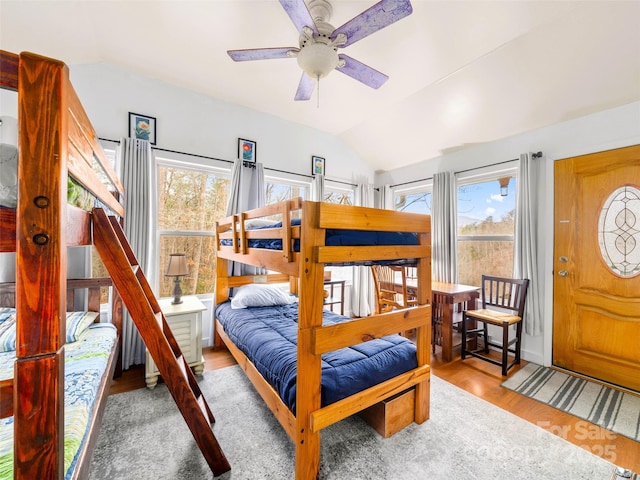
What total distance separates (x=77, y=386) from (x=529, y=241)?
379 centimetres

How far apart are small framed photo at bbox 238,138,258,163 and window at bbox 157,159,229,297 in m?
0.30

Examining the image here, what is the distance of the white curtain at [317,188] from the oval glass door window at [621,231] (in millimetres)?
3008

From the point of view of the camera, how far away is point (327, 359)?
1664 mm

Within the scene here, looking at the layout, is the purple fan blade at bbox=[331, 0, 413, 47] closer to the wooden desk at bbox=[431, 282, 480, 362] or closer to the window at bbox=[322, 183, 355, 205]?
the wooden desk at bbox=[431, 282, 480, 362]

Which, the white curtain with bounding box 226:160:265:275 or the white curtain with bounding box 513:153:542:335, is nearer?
the white curtain with bounding box 513:153:542:335

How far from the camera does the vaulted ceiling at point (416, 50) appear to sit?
6.42 feet

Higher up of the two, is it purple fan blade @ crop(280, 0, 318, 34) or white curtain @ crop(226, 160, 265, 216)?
purple fan blade @ crop(280, 0, 318, 34)

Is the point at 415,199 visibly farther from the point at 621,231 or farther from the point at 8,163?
the point at 8,163

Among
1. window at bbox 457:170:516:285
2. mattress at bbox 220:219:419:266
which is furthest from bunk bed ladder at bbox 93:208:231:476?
window at bbox 457:170:516:285

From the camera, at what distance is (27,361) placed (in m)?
0.64

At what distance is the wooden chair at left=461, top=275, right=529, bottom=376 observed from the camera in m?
2.63

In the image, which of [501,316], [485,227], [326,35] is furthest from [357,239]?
[485,227]

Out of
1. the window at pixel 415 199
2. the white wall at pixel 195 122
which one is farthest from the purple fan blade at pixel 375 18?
the window at pixel 415 199

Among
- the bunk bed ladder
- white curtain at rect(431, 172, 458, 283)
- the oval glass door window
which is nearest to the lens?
the bunk bed ladder
